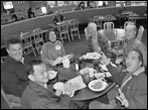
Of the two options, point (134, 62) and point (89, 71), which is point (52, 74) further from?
point (134, 62)

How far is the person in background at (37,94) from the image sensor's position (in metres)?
1.44

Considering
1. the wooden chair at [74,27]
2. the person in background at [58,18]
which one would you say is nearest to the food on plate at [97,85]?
the wooden chair at [74,27]

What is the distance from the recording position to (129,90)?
1.72 m

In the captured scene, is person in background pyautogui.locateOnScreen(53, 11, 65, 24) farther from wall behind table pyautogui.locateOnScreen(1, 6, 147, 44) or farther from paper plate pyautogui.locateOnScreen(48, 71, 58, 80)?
paper plate pyautogui.locateOnScreen(48, 71, 58, 80)

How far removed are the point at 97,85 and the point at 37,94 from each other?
2.39 feet

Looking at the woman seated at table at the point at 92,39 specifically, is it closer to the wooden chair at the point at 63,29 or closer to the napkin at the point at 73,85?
the napkin at the point at 73,85

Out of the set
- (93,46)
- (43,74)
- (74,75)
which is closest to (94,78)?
(74,75)

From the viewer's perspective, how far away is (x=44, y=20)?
22.8 feet

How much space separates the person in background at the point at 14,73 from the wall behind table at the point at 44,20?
3.62m

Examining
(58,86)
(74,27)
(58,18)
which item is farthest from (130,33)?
(58,18)

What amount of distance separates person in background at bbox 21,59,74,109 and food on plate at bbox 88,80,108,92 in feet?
1.13

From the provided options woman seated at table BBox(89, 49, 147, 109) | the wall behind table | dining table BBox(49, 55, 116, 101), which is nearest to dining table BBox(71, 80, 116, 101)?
dining table BBox(49, 55, 116, 101)

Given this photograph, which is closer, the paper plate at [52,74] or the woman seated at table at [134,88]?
the woman seated at table at [134,88]

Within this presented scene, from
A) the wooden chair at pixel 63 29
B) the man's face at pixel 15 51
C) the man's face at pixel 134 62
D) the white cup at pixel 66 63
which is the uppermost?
the man's face at pixel 15 51
